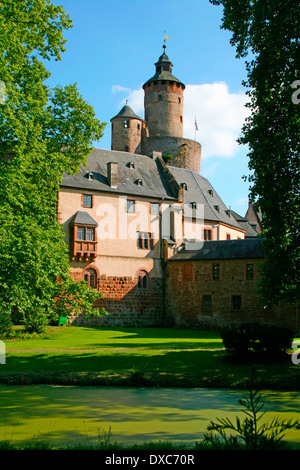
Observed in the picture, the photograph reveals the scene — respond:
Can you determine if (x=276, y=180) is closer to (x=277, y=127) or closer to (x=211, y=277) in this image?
(x=277, y=127)

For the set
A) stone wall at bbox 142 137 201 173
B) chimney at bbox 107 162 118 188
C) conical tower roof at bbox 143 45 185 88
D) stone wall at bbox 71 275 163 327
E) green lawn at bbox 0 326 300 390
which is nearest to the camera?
green lawn at bbox 0 326 300 390

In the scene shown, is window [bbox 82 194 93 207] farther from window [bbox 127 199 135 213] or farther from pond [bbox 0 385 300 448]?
pond [bbox 0 385 300 448]

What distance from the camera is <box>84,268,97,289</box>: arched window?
38.2 metres

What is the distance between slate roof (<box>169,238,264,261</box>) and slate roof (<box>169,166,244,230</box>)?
25.4ft

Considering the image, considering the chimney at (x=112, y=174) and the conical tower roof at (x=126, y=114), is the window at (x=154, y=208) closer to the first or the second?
the chimney at (x=112, y=174)

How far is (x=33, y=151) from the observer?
839 inches

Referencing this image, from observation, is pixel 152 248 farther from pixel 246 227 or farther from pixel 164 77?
pixel 164 77

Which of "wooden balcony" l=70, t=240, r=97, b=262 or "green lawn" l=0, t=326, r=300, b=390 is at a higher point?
"wooden balcony" l=70, t=240, r=97, b=262

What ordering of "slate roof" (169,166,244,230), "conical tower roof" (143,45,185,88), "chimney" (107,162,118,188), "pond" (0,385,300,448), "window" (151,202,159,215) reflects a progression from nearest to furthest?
1. "pond" (0,385,300,448)
2. "chimney" (107,162,118,188)
3. "window" (151,202,159,215)
4. "slate roof" (169,166,244,230)
5. "conical tower roof" (143,45,185,88)

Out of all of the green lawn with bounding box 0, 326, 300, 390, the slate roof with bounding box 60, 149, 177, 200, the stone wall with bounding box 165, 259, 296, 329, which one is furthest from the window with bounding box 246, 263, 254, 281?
the green lawn with bounding box 0, 326, 300, 390

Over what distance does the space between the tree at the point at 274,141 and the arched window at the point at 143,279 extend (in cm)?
2412
